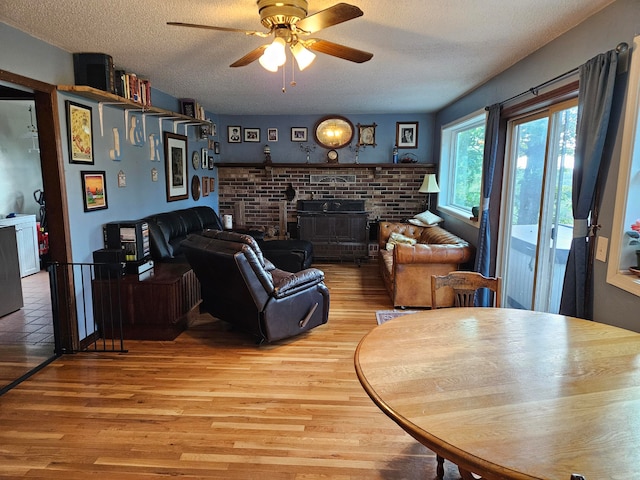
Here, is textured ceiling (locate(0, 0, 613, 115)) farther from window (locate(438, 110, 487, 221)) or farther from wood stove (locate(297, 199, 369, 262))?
wood stove (locate(297, 199, 369, 262))

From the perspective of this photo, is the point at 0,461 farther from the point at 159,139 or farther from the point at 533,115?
the point at 533,115

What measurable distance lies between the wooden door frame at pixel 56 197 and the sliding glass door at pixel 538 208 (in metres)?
3.78

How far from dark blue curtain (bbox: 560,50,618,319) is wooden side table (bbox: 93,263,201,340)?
2.96m

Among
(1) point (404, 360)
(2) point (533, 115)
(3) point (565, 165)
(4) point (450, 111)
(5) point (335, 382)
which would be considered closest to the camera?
(1) point (404, 360)

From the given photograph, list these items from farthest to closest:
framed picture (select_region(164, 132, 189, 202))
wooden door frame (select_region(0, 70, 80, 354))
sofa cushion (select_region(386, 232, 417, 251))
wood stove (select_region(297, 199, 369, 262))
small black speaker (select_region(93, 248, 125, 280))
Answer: wood stove (select_region(297, 199, 369, 262)) → sofa cushion (select_region(386, 232, 417, 251)) → framed picture (select_region(164, 132, 189, 202)) → small black speaker (select_region(93, 248, 125, 280)) → wooden door frame (select_region(0, 70, 80, 354))

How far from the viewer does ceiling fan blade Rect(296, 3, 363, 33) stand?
188 cm

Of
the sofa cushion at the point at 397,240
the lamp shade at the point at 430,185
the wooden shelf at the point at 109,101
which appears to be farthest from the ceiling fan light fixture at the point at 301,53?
the lamp shade at the point at 430,185

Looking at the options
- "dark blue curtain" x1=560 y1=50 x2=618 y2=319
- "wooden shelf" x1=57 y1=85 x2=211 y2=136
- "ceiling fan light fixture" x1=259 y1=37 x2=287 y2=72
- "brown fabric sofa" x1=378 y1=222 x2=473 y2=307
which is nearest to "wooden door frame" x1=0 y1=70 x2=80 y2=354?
"wooden shelf" x1=57 y1=85 x2=211 y2=136

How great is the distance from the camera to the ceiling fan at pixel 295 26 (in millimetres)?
1997

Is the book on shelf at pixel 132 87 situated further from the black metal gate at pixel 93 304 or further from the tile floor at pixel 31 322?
the tile floor at pixel 31 322

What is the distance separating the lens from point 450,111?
18.9 feet

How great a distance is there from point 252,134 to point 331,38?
4292 millimetres

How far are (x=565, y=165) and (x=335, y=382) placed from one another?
91.7 inches

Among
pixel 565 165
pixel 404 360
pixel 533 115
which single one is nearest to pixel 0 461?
pixel 404 360
